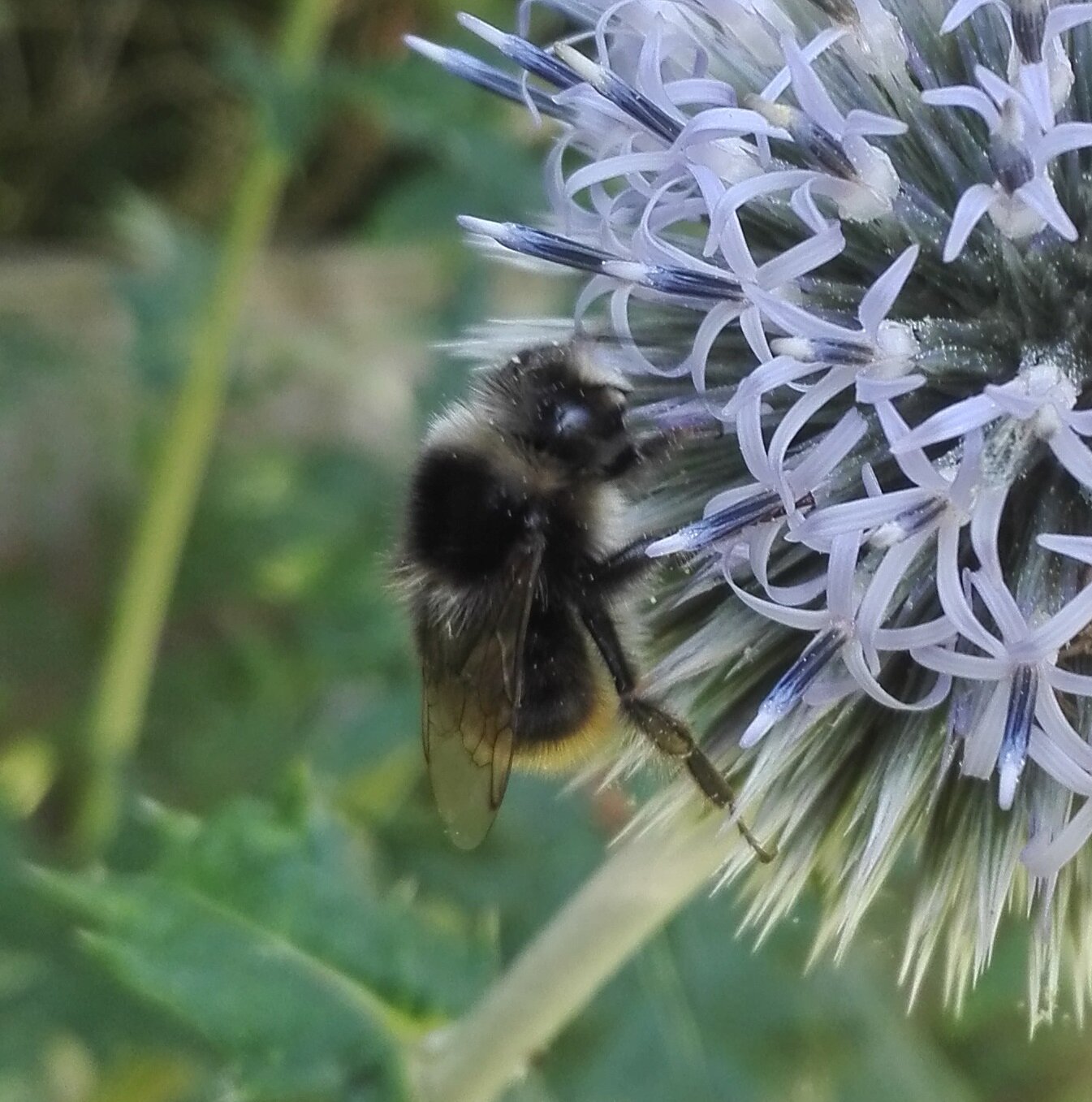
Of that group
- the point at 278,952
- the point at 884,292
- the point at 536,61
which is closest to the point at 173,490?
the point at 278,952

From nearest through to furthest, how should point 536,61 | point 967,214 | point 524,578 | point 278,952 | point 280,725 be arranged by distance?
point 967,214 → point 524,578 → point 536,61 → point 278,952 → point 280,725

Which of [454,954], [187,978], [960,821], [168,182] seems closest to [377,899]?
[454,954]

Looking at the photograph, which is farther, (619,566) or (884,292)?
(619,566)

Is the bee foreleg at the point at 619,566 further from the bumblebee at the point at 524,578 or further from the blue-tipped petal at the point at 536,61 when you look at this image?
the blue-tipped petal at the point at 536,61

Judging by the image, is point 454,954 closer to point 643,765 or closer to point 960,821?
point 643,765

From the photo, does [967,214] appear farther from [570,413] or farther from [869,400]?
[570,413]

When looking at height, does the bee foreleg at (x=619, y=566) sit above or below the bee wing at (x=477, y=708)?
above

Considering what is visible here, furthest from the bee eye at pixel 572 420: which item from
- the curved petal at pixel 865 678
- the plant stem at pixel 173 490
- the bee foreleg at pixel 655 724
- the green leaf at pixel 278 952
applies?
the plant stem at pixel 173 490
